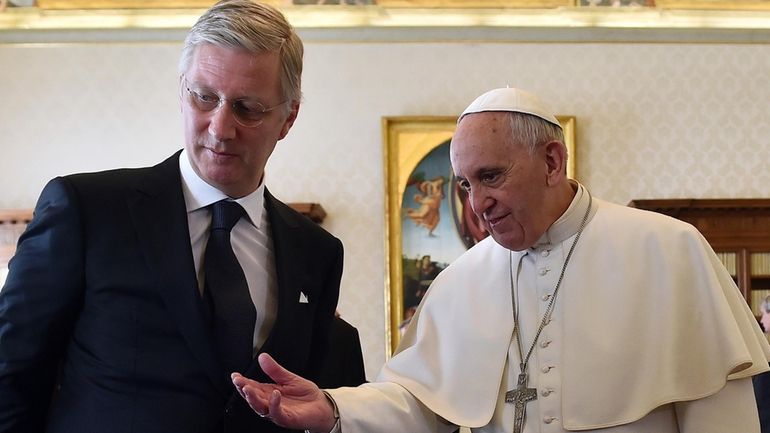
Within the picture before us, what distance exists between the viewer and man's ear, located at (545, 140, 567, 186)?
262cm

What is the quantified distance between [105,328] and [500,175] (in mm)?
1108

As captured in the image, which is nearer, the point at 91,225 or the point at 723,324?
the point at 91,225

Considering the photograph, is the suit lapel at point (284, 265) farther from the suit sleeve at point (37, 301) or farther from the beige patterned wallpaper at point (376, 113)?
the beige patterned wallpaper at point (376, 113)

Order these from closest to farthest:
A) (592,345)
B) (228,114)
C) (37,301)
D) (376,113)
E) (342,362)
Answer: (37,301) < (228,114) < (592,345) < (342,362) < (376,113)

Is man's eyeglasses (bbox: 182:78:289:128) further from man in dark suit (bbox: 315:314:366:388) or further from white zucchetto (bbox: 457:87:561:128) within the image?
man in dark suit (bbox: 315:314:366:388)

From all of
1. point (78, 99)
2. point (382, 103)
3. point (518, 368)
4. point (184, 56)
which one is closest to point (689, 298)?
point (518, 368)

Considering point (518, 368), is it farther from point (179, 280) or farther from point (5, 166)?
point (5, 166)

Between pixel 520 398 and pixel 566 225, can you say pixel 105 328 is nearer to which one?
pixel 520 398

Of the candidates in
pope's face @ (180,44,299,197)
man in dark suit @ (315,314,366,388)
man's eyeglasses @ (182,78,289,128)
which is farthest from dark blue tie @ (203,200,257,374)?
man in dark suit @ (315,314,366,388)

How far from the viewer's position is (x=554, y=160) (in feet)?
8.63

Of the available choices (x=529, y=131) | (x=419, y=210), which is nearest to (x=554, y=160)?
(x=529, y=131)

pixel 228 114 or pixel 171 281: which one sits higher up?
pixel 228 114

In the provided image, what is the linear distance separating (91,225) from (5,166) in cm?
670

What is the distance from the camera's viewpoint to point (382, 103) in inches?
325
